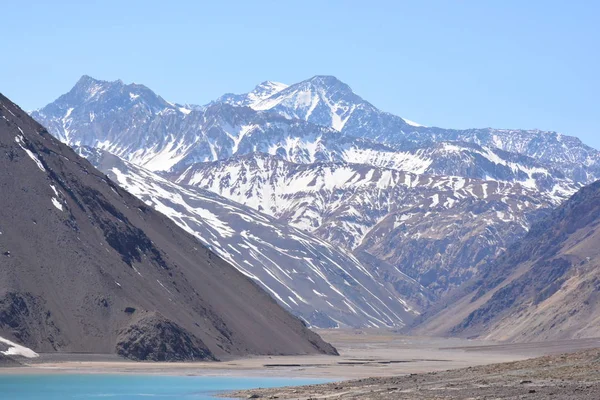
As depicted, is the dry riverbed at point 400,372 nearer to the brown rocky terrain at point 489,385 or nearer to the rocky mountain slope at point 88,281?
the brown rocky terrain at point 489,385

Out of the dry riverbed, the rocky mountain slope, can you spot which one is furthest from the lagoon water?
the rocky mountain slope

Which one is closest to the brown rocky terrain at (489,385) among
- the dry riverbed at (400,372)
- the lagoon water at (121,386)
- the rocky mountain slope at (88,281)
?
the dry riverbed at (400,372)

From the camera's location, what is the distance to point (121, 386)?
415 feet

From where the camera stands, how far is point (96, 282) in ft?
539

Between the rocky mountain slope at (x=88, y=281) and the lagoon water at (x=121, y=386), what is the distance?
62.7 ft

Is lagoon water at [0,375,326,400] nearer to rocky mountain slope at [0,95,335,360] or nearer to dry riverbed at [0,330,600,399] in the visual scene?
dry riverbed at [0,330,600,399]

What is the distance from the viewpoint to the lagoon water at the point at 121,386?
114m

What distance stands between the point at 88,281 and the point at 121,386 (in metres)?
39.3

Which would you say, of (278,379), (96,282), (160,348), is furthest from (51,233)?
(278,379)

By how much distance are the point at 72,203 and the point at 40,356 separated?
39.2 m

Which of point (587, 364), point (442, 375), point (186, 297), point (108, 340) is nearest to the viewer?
point (587, 364)

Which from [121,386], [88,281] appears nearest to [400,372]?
[88,281]

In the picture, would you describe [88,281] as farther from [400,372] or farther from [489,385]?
[489,385]

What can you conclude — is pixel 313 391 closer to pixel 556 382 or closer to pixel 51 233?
pixel 556 382
